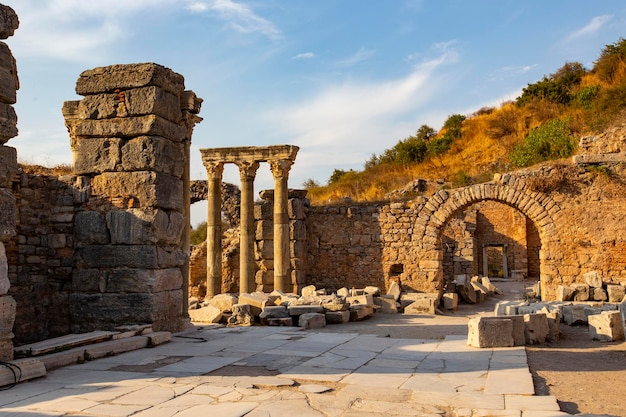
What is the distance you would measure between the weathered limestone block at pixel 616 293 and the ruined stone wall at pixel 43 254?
38.1 feet

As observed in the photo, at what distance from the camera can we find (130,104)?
8.97 m

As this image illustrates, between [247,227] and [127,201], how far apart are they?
9461 mm

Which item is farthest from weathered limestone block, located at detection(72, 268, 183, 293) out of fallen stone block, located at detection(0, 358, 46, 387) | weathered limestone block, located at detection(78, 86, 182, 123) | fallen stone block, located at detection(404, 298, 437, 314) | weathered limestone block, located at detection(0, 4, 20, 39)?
fallen stone block, located at detection(404, 298, 437, 314)

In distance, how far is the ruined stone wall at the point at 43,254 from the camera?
335 inches

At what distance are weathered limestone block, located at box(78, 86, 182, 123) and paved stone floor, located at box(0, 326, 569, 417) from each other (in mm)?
3488

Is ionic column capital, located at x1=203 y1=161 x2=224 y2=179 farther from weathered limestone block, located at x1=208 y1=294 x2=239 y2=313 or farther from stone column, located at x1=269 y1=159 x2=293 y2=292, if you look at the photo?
weathered limestone block, located at x1=208 y1=294 x2=239 y2=313

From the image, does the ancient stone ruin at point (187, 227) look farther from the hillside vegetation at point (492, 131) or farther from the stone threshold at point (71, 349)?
the hillside vegetation at point (492, 131)

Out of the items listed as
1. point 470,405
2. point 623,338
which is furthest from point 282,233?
point 470,405

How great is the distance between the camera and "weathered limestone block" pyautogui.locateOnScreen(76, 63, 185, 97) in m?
8.96

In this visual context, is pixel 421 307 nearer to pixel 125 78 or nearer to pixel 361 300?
pixel 361 300

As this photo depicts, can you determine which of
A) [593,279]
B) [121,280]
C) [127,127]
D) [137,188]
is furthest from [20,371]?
[593,279]

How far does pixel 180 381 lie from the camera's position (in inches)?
228

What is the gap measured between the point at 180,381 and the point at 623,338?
23.0 feet

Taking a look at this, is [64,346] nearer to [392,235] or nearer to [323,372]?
[323,372]
